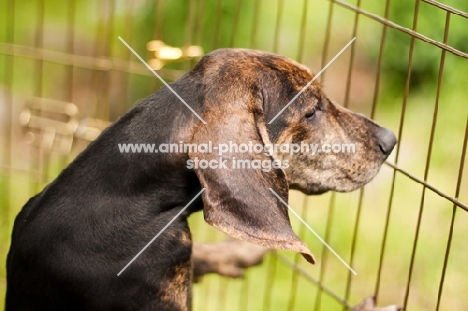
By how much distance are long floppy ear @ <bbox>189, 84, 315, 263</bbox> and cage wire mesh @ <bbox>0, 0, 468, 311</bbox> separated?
2.65 feet

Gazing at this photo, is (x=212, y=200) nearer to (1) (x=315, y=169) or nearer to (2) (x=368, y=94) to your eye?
(1) (x=315, y=169)

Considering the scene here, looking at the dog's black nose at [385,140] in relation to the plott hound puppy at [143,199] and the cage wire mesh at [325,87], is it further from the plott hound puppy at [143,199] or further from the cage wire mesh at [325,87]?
the plott hound puppy at [143,199]

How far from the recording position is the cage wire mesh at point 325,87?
137 inches

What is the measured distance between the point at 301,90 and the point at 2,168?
1.99 metres

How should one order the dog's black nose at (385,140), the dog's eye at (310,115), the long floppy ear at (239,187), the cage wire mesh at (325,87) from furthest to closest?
the cage wire mesh at (325,87) < the dog's black nose at (385,140) < the dog's eye at (310,115) < the long floppy ear at (239,187)

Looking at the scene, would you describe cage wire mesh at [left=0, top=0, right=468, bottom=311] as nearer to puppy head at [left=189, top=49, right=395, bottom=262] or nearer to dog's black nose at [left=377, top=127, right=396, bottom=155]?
dog's black nose at [left=377, top=127, right=396, bottom=155]

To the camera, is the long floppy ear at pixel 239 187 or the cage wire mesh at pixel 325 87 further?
the cage wire mesh at pixel 325 87

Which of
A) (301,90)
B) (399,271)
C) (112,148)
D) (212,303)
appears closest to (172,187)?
(112,148)

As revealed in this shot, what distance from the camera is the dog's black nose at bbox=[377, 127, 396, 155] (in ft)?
8.64

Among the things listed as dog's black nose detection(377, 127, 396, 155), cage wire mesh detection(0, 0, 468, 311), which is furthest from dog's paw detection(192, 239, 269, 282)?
dog's black nose detection(377, 127, 396, 155)

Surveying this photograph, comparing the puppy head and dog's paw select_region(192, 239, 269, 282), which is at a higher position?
the puppy head

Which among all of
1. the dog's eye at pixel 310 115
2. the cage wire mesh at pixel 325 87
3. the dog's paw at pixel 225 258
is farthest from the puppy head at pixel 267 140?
the dog's paw at pixel 225 258

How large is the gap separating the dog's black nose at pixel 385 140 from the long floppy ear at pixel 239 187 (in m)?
0.56

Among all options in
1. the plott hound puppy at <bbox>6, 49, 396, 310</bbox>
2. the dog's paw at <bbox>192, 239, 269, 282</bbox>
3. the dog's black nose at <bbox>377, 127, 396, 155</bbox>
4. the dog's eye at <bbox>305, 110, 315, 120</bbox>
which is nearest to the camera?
the plott hound puppy at <bbox>6, 49, 396, 310</bbox>
